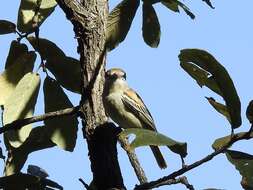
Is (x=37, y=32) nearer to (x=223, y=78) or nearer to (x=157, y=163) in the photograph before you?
(x=223, y=78)

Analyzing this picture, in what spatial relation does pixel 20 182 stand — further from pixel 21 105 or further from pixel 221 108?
pixel 221 108

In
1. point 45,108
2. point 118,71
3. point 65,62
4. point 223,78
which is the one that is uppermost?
point 118,71

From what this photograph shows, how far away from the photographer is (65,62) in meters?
2.67

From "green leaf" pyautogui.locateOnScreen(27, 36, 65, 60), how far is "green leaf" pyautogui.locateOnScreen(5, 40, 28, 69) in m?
0.05

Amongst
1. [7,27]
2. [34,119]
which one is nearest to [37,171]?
[34,119]

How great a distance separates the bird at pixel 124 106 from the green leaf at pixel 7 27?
11.7ft

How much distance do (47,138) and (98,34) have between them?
485 millimetres

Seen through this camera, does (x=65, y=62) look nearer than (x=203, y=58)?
No

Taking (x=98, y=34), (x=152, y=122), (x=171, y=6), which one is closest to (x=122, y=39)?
(x=98, y=34)

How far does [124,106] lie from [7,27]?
394 cm

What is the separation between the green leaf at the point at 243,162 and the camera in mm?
1804

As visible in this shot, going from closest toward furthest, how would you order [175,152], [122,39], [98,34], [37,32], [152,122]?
[175,152]
[98,34]
[122,39]
[37,32]
[152,122]

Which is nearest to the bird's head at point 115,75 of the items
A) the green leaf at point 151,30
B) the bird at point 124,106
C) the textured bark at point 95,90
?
the bird at point 124,106

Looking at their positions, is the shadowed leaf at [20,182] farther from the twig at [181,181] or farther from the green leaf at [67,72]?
the green leaf at [67,72]
